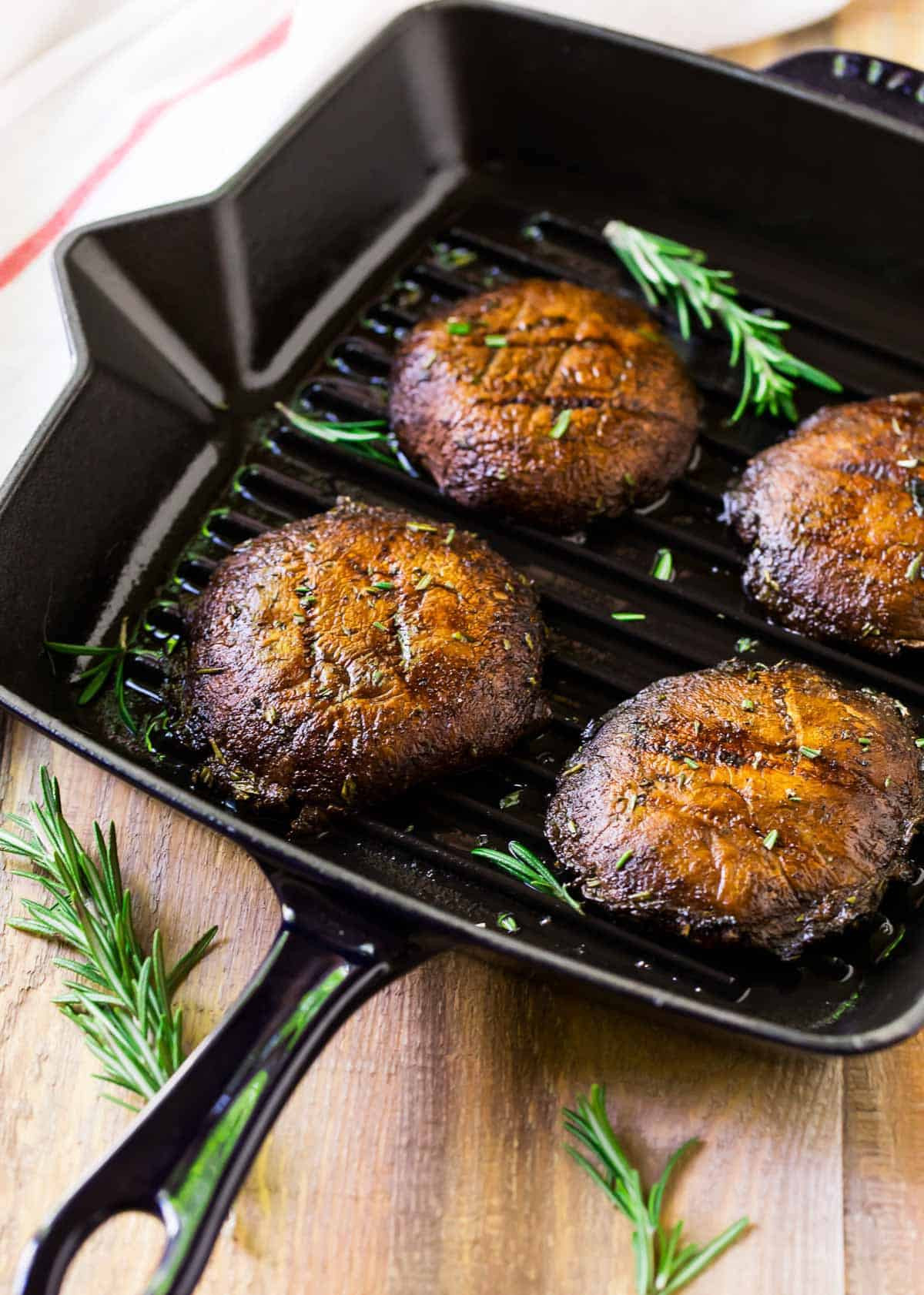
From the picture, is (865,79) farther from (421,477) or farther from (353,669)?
(353,669)

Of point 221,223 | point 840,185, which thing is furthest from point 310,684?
point 840,185

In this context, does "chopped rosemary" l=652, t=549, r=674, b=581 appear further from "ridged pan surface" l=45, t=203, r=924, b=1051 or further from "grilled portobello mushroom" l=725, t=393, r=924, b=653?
"grilled portobello mushroom" l=725, t=393, r=924, b=653

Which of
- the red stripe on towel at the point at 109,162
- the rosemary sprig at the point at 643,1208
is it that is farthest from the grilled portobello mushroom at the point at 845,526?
the red stripe on towel at the point at 109,162

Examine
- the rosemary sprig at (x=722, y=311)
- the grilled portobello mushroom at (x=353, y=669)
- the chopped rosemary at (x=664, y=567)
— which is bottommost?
the grilled portobello mushroom at (x=353, y=669)

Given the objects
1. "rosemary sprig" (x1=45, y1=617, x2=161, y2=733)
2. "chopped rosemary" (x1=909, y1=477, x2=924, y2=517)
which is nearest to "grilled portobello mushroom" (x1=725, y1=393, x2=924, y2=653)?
"chopped rosemary" (x1=909, y1=477, x2=924, y2=517)

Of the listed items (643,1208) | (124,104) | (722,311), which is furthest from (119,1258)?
(124,104)

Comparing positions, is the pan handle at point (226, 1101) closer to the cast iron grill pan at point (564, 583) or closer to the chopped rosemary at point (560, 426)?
the cast iron grill pan at point (564, 583)
